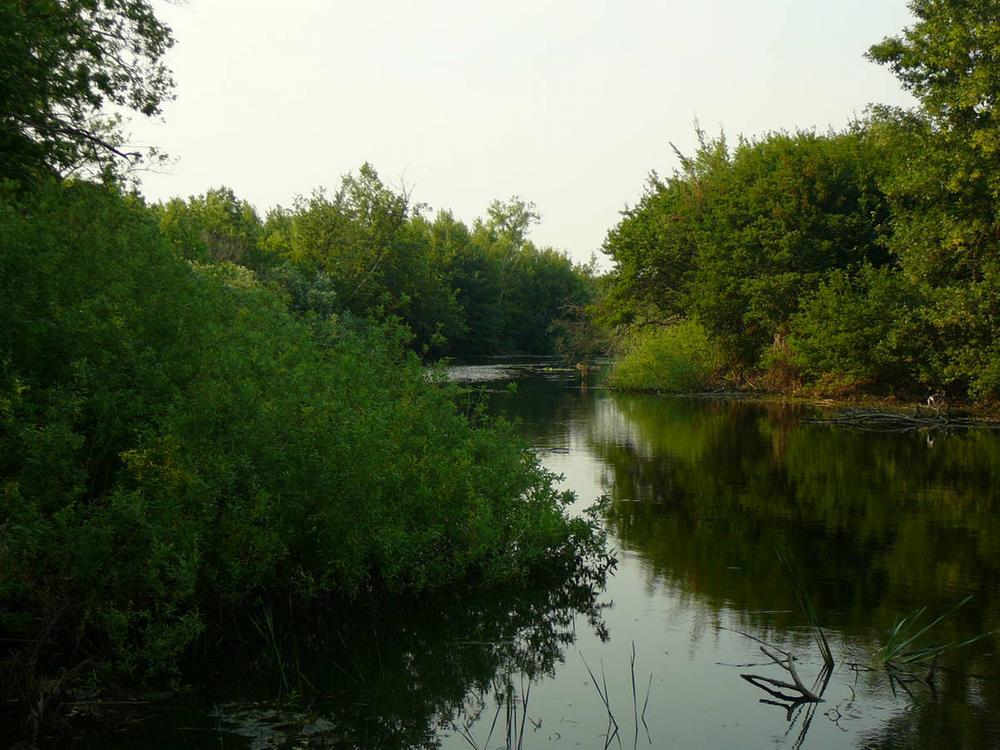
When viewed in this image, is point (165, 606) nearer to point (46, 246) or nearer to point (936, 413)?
point (46, 246)

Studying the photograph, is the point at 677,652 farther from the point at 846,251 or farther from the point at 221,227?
the point at 221,227

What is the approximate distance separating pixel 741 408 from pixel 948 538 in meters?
22.1

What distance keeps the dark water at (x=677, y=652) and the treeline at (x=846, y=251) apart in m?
14.6

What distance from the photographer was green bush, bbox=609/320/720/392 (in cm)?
4453

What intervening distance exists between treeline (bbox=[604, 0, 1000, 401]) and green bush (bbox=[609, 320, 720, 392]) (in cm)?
7

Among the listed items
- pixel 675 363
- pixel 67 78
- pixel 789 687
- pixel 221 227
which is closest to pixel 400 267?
pixel 221 227

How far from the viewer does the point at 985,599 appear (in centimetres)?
1099

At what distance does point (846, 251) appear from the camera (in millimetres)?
40219

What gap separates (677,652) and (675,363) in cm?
3549

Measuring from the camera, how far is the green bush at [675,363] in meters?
44.5

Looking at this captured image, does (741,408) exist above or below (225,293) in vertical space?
below

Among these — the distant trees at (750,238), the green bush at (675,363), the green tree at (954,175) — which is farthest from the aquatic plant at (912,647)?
the green bush at (675,363)

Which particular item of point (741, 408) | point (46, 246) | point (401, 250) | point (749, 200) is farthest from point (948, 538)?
point (401, 250)

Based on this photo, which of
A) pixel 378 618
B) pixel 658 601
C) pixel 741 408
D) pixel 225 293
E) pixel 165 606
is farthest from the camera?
pixel 741 408
